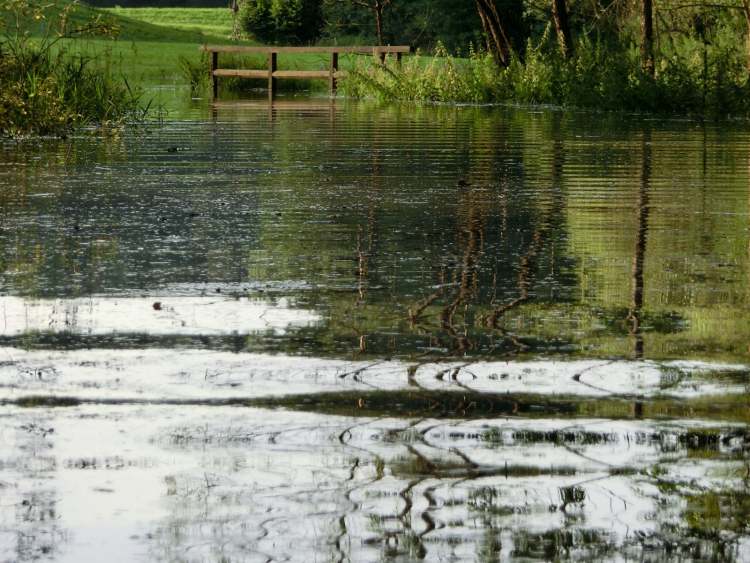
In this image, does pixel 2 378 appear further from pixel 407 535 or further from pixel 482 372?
pixel 407 535

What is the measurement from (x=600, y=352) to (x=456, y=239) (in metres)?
4.15

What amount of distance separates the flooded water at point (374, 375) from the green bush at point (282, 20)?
7624 cm

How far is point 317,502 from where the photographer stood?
4.49 metres

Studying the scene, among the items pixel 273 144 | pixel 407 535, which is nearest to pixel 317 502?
pixel 407 535

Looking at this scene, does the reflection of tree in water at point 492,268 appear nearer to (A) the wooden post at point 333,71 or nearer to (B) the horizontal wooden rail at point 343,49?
(B) the horizontal wooden rail at point 343,49

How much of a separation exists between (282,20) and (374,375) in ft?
278

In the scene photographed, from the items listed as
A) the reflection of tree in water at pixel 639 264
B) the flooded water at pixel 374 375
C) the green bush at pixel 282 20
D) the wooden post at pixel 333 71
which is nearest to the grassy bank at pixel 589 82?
the wooden post at pixel 333 71

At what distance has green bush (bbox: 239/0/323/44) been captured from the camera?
89.6m

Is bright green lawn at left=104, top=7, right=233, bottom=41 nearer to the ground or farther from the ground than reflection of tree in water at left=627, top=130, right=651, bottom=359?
farther from the ground

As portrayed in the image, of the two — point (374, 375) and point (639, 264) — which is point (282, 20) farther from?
point (374, 375)

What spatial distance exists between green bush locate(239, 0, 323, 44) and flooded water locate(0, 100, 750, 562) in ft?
250

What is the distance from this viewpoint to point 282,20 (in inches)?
3538

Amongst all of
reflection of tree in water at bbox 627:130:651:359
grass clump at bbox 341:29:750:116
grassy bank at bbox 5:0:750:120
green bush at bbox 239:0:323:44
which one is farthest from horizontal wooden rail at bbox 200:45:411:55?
green bush at bbox 239:0:323:44

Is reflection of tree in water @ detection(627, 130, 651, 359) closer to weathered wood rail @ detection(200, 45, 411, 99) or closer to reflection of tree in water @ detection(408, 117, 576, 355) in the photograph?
reflection of tree in water @ detection(408, 117, 576, 355)
